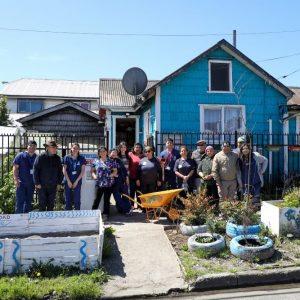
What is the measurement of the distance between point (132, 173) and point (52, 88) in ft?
94.7

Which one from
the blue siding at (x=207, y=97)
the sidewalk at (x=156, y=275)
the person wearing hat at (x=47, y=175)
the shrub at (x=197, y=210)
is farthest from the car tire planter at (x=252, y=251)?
the blue siding at (x=207, y=97)

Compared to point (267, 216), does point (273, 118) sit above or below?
above

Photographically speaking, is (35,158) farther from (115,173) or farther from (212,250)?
(212,250)

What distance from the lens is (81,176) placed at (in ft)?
26.9

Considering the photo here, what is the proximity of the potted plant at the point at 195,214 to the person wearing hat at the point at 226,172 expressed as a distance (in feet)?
3.68

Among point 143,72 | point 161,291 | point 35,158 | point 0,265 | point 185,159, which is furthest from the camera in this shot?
point 143,72

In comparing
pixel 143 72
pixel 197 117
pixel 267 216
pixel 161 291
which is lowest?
pixel 161 291

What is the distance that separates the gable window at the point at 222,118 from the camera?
13.0 meters

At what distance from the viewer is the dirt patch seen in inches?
214

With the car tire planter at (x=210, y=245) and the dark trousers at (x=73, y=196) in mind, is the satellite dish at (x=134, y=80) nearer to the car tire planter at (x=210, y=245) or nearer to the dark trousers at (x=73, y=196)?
the dark trousers at (x=73, y=196)

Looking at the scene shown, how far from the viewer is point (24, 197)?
8.00 metres

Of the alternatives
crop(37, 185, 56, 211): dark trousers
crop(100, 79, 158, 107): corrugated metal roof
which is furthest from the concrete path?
crop(100, 79, 158, 107): corrugated metal roof

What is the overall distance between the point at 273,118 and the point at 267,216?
686cm

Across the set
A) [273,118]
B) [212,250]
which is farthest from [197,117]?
[212,250]
